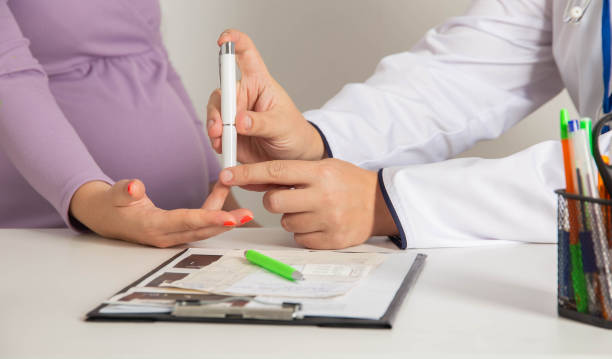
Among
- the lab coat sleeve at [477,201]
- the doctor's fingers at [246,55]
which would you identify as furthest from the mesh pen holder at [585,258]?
the doctor's fingers at [246,55]

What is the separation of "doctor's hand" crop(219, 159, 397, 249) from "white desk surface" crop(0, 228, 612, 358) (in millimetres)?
101

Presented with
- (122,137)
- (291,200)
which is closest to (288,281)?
(291,200)

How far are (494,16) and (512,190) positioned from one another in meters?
0.53

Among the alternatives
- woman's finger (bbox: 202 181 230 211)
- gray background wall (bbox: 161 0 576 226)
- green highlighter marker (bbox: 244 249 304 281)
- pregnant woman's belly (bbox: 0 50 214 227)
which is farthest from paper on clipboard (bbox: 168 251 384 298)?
gray background wall (bbox: 161 0 576 226)

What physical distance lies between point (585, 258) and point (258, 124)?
449 millimetres

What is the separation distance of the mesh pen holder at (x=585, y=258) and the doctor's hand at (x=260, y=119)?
420 millimetres

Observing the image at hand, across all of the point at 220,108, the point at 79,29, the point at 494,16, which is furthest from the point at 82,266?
the point at 494,16

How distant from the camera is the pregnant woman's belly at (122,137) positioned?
1.03m

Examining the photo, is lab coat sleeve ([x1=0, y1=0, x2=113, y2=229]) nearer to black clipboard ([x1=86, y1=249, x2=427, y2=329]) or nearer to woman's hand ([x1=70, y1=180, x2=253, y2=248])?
woman's hand ([x1=70, y1=180, x2=253, y2=248])

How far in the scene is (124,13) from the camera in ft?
3.63

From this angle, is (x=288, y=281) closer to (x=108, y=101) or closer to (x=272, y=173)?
(x=272, y=173)

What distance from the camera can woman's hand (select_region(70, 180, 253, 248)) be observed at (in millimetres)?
687

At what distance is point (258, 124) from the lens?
767 millimetres

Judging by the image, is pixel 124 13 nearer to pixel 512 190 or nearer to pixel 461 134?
pixel 461 134
